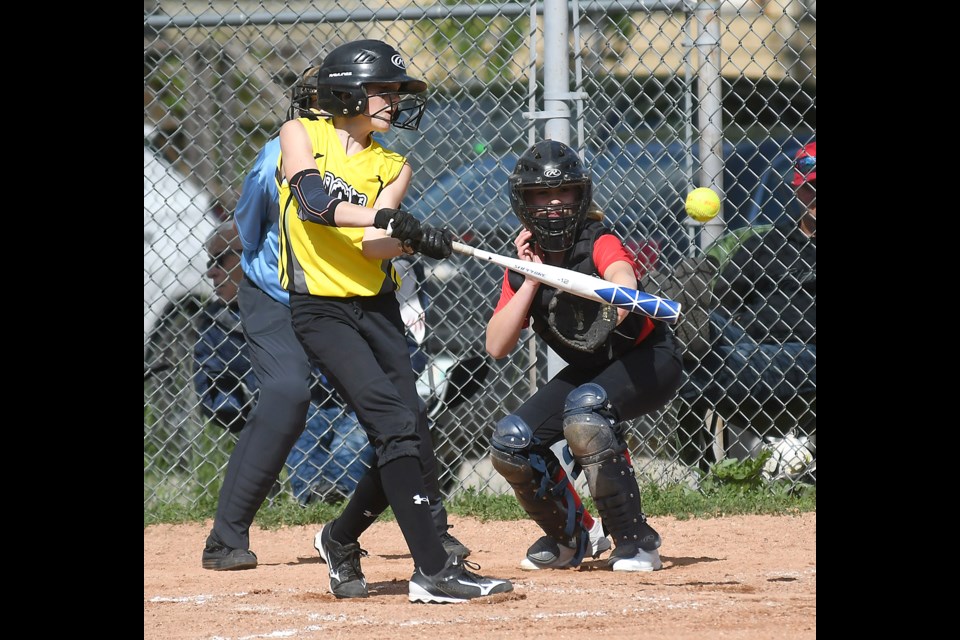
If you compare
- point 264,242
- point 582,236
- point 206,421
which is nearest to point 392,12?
point 264,242

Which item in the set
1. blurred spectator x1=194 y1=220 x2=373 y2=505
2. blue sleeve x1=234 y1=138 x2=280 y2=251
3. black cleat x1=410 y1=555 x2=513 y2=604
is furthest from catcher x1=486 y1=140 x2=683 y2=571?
blurred spectator x1=194 y1=220 x2=373 y2=505

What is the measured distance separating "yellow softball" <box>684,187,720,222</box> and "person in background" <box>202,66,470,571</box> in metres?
1.82

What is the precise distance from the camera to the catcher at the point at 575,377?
13.8 feet

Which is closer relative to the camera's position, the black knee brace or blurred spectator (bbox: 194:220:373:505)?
the black knee brace

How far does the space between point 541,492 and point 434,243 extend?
1.11 meters

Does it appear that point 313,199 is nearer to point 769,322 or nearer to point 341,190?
point 341,190

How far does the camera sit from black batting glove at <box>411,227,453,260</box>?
369 centimetres

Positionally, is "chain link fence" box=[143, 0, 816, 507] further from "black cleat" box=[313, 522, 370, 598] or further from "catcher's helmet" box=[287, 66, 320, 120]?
"black cleat" box=[313, 522, 370, 598]

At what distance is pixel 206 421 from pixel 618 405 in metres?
2.65

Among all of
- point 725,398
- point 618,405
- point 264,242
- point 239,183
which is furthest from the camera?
point 239,183

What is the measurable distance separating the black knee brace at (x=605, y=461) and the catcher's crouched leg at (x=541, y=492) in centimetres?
13

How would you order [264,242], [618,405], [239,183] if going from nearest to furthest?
[618,405], [264,242], [239,183]

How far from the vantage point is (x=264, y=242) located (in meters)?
4.77

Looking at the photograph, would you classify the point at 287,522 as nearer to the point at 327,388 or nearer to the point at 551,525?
the point at 327,388
